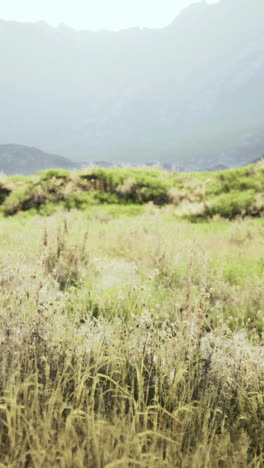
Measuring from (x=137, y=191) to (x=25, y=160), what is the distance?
15567 centimetres

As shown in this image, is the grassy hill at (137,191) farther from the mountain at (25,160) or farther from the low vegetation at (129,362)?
the mountain at (25,160)

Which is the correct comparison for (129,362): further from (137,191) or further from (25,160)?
(25,160)

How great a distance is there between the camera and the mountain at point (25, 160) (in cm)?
15275

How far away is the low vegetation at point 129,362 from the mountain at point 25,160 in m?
145

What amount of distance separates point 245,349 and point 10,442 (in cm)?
212

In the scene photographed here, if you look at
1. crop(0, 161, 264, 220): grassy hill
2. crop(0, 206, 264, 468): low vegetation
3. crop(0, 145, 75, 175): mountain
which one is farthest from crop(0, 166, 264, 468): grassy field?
crop(0, 145, 75, 175): mountain

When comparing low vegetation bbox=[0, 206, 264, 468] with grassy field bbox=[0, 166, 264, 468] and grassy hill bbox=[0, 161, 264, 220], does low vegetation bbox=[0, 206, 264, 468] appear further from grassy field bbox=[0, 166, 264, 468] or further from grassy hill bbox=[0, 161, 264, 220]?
grassy hill bbox=[0, 161, 264, 220]

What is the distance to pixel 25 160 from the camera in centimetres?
16275

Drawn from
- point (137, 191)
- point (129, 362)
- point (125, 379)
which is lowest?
point (125, 379)

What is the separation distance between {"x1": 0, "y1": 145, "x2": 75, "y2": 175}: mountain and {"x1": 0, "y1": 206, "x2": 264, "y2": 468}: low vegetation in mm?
144683

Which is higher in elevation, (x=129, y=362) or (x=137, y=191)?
(x=137, y=191)

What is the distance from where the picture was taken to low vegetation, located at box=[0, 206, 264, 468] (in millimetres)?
2092

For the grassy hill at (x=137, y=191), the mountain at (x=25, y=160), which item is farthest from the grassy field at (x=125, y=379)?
the mountain at (x=25, y=160)

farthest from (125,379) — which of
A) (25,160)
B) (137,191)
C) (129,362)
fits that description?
(25,160)
